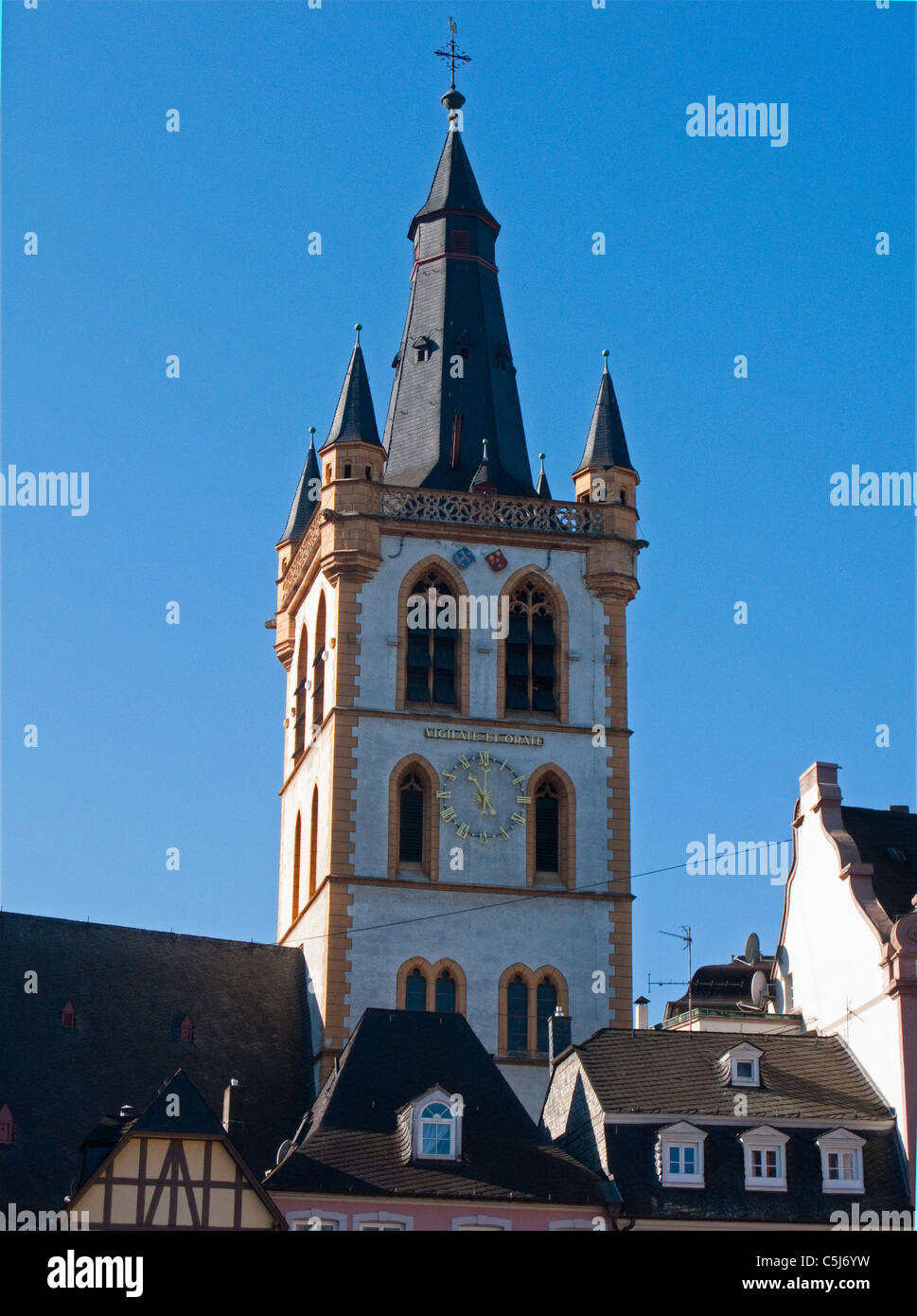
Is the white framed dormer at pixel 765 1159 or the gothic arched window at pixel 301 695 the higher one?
the gothic arched window at pixel 301 695

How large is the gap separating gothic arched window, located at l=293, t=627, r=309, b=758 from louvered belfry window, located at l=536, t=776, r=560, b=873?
24.1 feet

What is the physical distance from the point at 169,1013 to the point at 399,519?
1369cm

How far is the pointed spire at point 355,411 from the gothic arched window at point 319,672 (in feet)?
13.8

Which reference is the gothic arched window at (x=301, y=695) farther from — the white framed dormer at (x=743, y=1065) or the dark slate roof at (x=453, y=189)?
the white framed dormer at (x=743, y=1065)

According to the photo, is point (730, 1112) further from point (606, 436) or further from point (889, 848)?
point (606, 436)

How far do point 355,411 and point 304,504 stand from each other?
28.4 feet

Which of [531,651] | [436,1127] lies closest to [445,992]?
[531,651]

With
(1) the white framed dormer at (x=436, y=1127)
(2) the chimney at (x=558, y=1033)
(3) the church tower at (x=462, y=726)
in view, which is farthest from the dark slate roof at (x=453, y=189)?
(1) the white framed dormer at (x=436, y=1127)

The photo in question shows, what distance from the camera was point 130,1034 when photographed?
182 feet

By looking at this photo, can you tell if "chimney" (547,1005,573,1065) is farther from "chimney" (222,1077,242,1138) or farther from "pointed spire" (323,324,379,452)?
"pointed spire" (323,324,379,452)

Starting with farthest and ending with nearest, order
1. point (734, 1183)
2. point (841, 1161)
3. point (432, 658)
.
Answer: point (432, 658) < point (841, 1161) < point (734, 1183)

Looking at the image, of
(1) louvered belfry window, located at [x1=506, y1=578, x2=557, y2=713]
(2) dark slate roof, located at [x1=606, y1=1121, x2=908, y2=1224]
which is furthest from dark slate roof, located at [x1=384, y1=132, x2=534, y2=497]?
(2) dark slate roof, located at [x1=606, y1=1121, x2=908, y2=1224]

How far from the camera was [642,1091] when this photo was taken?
4831cm

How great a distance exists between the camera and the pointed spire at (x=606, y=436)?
2534 inches
